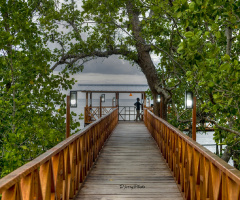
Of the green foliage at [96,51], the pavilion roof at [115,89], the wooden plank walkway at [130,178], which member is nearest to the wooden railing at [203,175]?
the wooden plank walkway at [130,178]

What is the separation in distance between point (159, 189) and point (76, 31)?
7548mm

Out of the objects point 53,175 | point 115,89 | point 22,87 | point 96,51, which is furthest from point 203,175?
point 115,89

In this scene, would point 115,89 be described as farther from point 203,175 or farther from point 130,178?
point 203,175

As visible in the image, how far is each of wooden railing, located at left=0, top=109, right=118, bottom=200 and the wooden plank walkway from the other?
295 millimetres

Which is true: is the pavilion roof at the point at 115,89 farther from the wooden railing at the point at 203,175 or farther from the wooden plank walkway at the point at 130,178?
the wooden railing at the point at 203,175

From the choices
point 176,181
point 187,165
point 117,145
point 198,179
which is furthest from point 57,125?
point 198,179

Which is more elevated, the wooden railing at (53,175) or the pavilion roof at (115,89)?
the pavilion roof at (115,89)

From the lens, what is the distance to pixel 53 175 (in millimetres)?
2719

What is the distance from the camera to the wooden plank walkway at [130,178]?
160 inches

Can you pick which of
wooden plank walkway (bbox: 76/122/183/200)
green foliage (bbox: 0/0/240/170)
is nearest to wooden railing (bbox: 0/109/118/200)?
wooden plank walkway (bbox: 76/122/183/200)

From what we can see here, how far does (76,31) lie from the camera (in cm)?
1041

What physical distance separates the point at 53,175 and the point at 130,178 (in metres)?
2.44

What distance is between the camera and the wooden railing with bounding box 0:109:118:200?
1809 millimetres

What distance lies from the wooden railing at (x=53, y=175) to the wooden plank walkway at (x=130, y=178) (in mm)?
295
